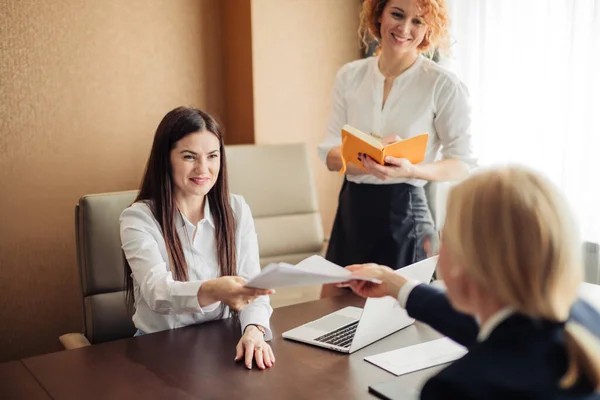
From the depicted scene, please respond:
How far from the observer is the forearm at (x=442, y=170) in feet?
7.23

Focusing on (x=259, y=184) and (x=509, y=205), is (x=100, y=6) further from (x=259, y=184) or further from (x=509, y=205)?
(x=509, y=205)

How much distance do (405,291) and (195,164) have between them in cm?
81

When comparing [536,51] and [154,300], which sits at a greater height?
[536,51]

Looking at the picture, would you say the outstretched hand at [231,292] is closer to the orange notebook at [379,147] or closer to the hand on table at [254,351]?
the hand on table at [254,351]

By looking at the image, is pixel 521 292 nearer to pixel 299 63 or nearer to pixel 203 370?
pixel 203 370

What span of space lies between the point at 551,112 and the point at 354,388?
1.64 metres

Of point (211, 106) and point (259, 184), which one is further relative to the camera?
point (211, 106)

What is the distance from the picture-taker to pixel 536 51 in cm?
257

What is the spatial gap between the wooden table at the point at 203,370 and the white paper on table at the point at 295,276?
194mm

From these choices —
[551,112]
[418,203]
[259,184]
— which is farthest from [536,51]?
[259,184]

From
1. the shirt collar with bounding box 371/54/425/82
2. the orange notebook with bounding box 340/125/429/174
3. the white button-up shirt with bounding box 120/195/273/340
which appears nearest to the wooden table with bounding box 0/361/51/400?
the white button-up shirt with bounding box 120/195/273/340

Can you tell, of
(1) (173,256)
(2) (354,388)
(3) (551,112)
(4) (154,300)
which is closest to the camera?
(2) (354,388)

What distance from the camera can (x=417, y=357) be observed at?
1.47 metres

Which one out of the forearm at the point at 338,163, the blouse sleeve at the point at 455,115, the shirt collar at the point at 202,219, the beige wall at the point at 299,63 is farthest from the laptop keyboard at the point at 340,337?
the beige wall at the point at 299,63
